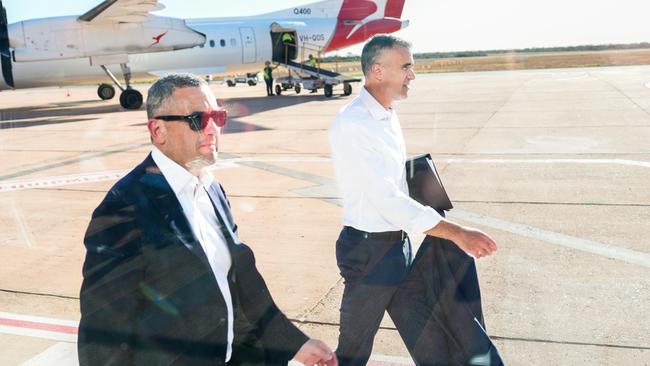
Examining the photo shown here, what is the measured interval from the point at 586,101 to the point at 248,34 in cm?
1476

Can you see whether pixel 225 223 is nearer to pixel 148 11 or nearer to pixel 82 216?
pixel 82 216

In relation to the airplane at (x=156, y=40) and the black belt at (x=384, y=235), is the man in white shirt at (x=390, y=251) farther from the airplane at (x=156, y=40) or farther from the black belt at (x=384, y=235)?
the airplane at (x=156, y=40)

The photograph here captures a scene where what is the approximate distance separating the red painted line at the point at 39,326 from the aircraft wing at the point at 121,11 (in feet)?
58.2

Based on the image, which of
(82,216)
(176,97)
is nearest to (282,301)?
(176,97)

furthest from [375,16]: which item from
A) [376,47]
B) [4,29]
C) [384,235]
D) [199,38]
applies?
[384,235]

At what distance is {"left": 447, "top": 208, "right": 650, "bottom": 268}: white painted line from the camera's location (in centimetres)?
618

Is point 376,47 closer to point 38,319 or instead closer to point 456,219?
point 38,319

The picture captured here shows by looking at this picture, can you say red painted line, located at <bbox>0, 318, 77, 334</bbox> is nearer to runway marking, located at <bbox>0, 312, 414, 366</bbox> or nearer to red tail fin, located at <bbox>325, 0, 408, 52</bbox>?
runway marking, located at <bbox>0, 312, 414, 366</bbox>

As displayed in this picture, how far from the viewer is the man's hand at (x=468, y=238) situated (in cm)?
300

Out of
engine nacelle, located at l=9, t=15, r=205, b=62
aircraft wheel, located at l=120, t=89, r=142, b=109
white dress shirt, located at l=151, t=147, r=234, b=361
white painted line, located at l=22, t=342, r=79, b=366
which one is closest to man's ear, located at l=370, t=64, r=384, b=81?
white dress shirt, located at l=151, t=147, r=234, b=361

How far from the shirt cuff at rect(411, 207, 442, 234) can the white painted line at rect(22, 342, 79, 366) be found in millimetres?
2789

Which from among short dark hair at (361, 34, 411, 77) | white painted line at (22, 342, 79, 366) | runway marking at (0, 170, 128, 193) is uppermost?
short dark hair at (361, 34, 411, 77)

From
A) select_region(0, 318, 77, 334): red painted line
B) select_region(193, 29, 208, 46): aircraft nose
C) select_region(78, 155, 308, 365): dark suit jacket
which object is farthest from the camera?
select_region(193, 29, 208, 46): aircraft nose

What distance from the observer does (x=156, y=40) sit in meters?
23.5
